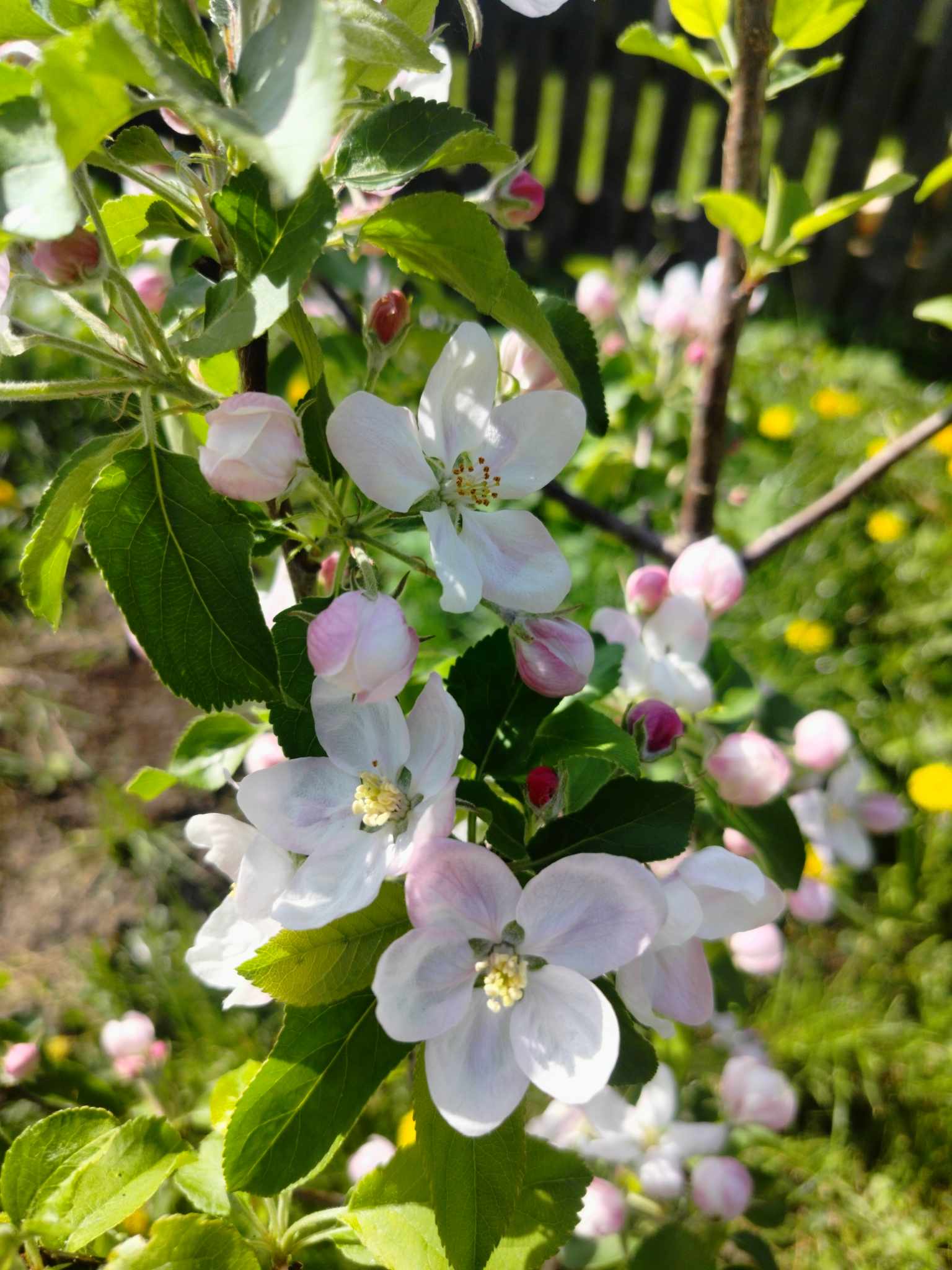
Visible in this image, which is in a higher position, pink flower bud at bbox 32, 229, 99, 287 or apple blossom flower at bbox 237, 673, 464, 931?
pink flower bud at bbox 32, 229, 99, 287

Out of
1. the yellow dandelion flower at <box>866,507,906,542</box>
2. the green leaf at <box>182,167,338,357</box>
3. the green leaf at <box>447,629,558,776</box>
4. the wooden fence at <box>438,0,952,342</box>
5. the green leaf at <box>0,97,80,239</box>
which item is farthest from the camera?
the wooden fence at <box>438,0,952,342</box>

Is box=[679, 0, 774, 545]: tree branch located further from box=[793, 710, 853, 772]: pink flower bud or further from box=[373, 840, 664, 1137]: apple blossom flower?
box=[373, 840, 664, 1137]: apple blossom flower

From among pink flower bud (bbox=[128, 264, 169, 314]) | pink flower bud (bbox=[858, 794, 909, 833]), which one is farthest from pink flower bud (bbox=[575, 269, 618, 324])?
pink flower bud (bbox=[858, 794, 909, 833])

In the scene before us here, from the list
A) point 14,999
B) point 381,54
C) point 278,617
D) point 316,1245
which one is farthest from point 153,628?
point 14,999

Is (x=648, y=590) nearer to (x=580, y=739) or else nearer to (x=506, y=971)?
(x=580, y=739)

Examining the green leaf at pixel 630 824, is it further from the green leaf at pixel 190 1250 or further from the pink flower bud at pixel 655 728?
the green leaf at pixel 190 1250
